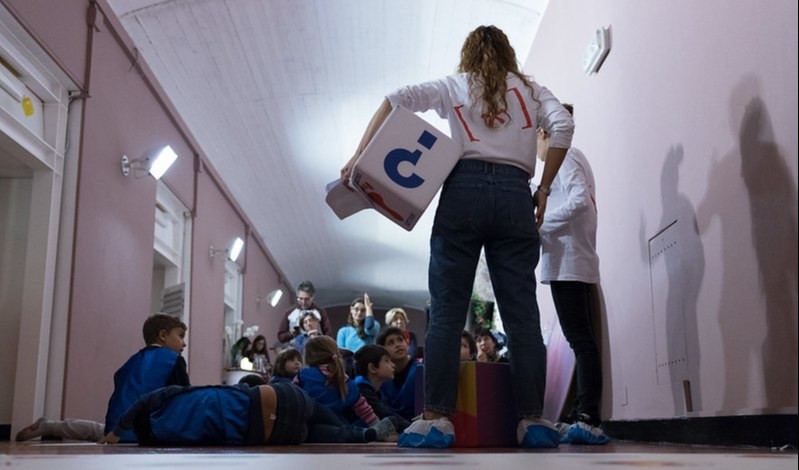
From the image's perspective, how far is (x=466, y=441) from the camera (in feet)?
8.14

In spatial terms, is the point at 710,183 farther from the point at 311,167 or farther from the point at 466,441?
the point at 311,167

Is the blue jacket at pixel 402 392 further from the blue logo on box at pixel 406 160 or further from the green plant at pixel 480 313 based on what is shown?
the green plant at pixel 480 313

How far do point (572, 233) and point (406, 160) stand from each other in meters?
1.06

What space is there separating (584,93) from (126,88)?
339cm

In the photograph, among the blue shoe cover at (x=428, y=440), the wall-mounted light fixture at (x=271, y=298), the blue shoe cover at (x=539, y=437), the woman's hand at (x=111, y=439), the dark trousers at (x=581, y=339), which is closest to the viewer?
the blue shoe cover at (x=428, y=440)

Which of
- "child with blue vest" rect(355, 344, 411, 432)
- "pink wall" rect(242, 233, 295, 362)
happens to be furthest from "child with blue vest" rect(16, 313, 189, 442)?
"pink wall" rect(242, 233, 295, 362)

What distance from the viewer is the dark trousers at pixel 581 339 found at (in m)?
3.08

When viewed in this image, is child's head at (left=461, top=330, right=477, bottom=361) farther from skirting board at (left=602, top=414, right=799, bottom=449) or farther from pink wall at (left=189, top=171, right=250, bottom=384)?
pink wall at (left=189, top=171, right=250, bottom=384)

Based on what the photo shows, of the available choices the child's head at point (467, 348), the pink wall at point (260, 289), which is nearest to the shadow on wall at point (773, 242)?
the child's head at point (467, 348)

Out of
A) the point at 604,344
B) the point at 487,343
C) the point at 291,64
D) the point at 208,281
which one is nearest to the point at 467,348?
the point at 487,343

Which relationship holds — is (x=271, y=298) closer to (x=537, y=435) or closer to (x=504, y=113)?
(x=504, y=113)

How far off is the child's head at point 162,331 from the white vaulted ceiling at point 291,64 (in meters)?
2.51

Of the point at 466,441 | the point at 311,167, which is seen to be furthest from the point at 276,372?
the point at 311,167

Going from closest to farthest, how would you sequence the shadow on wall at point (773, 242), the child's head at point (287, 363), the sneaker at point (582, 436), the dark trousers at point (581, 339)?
the shadow on wall at point (773, 242) < the sneaker at point (582, 436) < the dark trousers at point (581, 339) < the child's head at point (287, 363)
